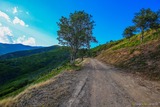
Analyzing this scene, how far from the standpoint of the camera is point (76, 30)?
46.5 meters

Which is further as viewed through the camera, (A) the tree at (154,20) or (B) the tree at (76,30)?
(A) the tree at (154,20)

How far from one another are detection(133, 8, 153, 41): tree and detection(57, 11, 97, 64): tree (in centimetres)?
2174

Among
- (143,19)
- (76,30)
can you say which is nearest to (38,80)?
(76,30)

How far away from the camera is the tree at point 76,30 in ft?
151

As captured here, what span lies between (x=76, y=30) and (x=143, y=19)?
26.4 metres

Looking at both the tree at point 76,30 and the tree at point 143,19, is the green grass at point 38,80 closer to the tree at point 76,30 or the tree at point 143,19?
the tree at point 76,30

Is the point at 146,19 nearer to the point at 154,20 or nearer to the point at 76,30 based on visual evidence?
the point at 154,20

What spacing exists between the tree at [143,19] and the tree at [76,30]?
2174 centimetres

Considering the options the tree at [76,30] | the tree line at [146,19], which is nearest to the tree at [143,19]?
the tree line at [146,19]

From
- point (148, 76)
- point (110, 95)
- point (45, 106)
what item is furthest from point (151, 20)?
point (45, 106)

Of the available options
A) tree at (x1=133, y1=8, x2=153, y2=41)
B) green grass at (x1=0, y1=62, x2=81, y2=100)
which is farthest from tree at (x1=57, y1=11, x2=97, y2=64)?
tree at (x1=133, y1=8, x2=153, y2=41)

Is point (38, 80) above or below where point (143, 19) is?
below

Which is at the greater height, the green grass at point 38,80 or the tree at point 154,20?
the tree at point 154,20

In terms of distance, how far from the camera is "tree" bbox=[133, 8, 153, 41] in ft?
201
